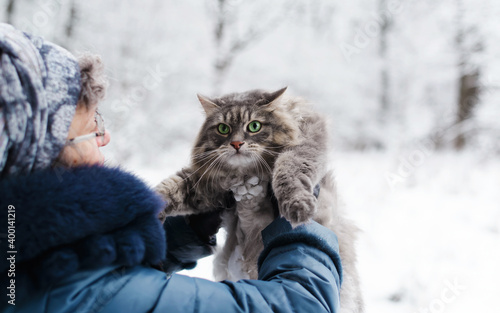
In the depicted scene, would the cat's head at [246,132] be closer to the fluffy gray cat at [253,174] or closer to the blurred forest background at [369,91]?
the fluffy gray cat at [253,174]

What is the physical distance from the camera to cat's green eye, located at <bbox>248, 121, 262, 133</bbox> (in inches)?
66.5

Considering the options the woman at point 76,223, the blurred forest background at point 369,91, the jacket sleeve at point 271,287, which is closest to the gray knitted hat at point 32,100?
the woman at point 76,223

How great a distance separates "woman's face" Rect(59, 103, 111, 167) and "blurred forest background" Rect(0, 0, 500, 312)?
2.66m

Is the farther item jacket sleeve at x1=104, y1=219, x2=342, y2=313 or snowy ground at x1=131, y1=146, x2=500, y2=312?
snowy ground at x1=131, y1=146, x2=500, y2=312

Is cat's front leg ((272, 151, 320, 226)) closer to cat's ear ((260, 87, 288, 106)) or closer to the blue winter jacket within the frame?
the blue winter jacket

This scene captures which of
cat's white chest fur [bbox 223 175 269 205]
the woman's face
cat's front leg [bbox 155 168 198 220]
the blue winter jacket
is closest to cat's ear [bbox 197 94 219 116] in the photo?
cat's front leg [bbox 155 168 198 220]

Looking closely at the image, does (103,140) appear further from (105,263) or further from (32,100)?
(105,263)

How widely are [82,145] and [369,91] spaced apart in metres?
10.8

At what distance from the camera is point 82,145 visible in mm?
1047

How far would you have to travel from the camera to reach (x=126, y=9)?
8.21m

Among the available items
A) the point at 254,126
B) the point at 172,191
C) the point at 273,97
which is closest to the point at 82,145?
the point at 172,191

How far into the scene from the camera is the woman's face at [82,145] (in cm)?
100

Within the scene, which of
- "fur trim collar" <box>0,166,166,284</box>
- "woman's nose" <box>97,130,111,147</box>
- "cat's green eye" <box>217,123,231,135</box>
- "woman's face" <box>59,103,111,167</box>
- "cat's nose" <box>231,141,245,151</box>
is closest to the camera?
"fur trim collar" <box>0,166,166,284</box>

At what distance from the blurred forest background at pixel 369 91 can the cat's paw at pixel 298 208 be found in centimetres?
205
